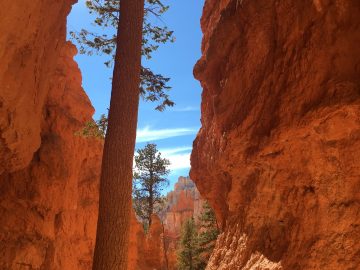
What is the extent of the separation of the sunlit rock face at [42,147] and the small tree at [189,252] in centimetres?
1248

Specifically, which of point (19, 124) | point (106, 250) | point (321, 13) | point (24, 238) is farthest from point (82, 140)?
point (321, 13)

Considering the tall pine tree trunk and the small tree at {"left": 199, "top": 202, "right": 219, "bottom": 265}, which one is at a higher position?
the tall pine tree trunk

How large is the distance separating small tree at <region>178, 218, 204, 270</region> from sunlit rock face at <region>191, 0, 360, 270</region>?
16.4 metres

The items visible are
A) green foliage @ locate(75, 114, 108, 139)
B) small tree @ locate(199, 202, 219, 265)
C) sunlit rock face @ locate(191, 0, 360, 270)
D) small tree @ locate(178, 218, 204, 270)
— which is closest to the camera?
sunlit rock face @ locate(191, 0, 360, 270)

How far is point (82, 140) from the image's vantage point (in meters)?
14.0

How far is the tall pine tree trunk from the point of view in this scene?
6027 millimetres

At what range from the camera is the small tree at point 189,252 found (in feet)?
83.3

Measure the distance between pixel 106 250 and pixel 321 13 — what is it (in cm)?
609

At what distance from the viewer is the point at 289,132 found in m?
7.23

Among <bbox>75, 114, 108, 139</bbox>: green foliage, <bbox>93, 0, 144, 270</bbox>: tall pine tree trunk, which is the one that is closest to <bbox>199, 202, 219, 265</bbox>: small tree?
<bbox>75, 114, 108, 139</bbox>: green foliage

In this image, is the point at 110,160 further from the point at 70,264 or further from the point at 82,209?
the point at 82,209

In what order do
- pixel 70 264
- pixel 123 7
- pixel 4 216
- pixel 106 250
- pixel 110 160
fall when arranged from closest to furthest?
pixel 106 250, pixel 110 160, pixel 123 7, pixel 4 216, pixel 70 264

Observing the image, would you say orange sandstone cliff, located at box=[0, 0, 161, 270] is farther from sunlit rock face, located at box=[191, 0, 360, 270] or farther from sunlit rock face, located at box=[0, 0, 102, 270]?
sunlit rock face, located at box=[191, 0, 360, 270]

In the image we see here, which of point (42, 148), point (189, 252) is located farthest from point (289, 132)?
point (189, 252)
